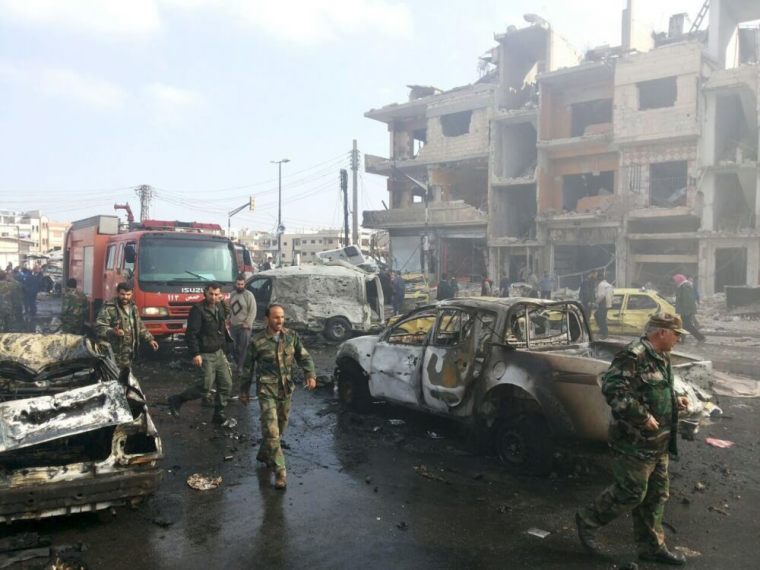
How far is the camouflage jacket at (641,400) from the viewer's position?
12.2 ft


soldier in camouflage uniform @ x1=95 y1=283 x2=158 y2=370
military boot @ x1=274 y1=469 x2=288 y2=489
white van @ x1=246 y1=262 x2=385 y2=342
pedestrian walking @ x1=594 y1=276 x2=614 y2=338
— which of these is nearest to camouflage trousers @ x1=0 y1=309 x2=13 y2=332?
white van @ x1=246 y1=262 x2=385 y2=342

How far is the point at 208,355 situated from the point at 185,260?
4.99 m

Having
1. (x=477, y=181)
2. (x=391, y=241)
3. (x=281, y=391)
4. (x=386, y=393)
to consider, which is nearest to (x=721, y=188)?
(x=477, y=181)

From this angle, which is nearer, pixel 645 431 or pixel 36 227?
pixel 645 431

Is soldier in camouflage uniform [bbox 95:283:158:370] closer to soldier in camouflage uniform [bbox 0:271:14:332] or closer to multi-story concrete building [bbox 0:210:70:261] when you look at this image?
soldier in camouflage uniform [bbox 0:271:14:332]

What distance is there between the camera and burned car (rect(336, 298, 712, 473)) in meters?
5.16

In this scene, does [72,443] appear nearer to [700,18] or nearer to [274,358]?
[274,358]

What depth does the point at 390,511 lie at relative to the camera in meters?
4.70

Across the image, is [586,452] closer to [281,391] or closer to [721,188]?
[281,391]

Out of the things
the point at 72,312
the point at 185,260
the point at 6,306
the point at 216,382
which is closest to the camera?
the point at 216,382

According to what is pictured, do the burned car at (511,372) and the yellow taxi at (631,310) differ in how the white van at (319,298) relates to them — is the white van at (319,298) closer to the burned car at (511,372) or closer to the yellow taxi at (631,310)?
the yellow taxi at (631,310)

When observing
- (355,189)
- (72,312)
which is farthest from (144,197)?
(72,312)

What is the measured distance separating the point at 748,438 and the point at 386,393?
13.6ft

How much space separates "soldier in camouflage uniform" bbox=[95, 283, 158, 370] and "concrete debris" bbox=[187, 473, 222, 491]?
9.57 ft
